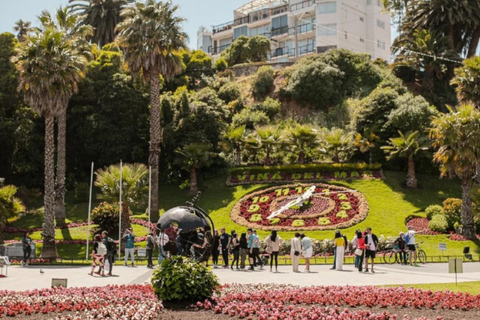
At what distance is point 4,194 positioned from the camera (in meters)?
33.0

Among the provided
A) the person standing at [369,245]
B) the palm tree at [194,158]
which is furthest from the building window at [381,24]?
the person standing at [369,245]

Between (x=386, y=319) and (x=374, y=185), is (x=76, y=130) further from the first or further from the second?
(x=386, y=319)

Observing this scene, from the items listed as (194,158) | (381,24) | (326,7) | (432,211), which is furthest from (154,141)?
(381,24)

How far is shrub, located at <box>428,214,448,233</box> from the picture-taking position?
33438 mm

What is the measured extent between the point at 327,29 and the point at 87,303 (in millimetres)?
70696

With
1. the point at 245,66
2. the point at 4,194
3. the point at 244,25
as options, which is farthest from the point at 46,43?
the point at 244,25

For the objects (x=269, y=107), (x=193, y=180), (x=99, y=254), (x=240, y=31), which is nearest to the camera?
(x=99, y=254)

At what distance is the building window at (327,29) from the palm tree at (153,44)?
43.0m

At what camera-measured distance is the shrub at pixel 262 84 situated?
64625 mm

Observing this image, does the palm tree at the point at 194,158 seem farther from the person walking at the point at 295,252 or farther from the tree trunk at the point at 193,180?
the person walking at the point at 295,252

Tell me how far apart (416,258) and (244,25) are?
248 ft

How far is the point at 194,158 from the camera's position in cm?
4297

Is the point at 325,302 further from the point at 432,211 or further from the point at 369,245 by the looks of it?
the point at 432,211

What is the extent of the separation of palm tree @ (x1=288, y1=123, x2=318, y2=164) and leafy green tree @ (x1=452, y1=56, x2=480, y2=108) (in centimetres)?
1203
